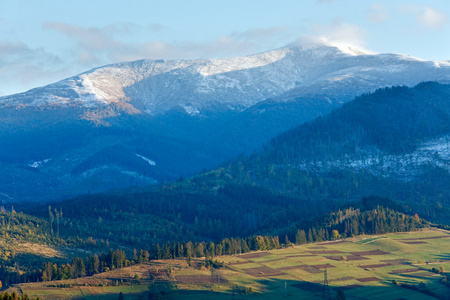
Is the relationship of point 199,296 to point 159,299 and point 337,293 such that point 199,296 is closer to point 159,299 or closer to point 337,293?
point 159,299

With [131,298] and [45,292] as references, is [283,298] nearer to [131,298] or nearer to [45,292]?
[131,298]

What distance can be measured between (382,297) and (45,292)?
9953 centimetres

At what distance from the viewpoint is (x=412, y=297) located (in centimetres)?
19838

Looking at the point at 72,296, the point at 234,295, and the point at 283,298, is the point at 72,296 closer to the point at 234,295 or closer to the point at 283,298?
the point at 234,295

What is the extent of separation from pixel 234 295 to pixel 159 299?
73.3ft

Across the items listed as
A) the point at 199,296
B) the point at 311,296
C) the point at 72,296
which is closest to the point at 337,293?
the point at 311,296

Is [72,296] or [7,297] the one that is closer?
[7,297]

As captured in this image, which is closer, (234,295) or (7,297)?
(7,297)

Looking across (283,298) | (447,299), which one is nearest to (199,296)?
(283,298)

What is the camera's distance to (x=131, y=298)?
194750mm

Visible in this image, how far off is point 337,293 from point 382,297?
523 inches

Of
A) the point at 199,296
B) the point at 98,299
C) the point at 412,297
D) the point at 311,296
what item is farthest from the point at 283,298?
the point at 98,299

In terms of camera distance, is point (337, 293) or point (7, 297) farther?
point (337, 293)

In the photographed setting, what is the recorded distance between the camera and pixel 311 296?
199250 mm
